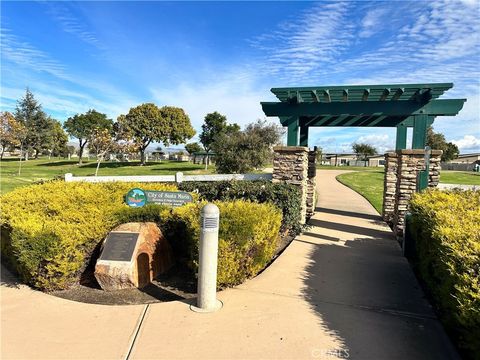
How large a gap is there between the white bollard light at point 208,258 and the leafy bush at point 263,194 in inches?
113

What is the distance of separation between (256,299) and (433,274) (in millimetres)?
2055

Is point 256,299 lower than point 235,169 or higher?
lower

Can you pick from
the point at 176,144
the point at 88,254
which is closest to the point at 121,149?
the point at 176,144

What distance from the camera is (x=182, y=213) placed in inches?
194

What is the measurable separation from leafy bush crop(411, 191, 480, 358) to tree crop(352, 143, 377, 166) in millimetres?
65293

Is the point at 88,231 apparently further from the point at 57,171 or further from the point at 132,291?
the point at 57,171

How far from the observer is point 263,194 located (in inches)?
269

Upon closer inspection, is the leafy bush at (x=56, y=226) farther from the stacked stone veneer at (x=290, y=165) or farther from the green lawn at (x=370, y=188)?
the green lawn at (x=370, y=188)

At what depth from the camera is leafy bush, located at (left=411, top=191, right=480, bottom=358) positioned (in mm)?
2623

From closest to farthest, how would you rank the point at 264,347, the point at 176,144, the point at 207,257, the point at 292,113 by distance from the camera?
the point at 264,347 < the point at 207,257 < the point at 292,113 < the point at 176,144

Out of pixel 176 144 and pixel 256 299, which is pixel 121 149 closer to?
pixel 176 144

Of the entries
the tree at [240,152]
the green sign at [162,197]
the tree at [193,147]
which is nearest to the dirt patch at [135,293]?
the green sign at [162,197]

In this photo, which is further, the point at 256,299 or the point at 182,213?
the point at 182,213

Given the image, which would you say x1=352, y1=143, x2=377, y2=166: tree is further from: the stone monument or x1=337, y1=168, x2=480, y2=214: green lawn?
the stone monument
